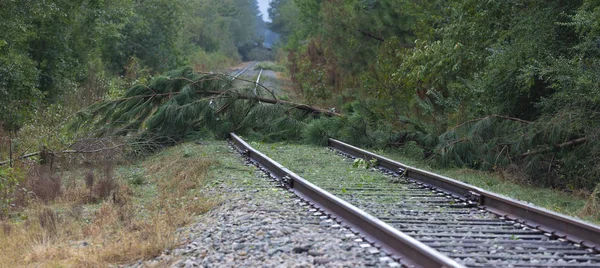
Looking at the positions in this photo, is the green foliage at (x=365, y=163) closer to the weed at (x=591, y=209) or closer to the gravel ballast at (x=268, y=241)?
the gravel ballast at (x=268, y=241)

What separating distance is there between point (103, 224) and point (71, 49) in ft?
63.1

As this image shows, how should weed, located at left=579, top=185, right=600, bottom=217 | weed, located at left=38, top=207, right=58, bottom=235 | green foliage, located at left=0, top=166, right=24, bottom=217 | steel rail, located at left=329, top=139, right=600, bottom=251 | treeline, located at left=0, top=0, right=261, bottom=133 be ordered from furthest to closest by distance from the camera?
treeline, located at left=0, top=0, right=261, bottom=133
green foliage, located at left=0, top=166, right=24, bottom=217
weed, located at left=579, top=185, right=600, bottom=217
weed, located at left=38, top=207, right=58, bottom=235
steel rail, located at left=329, top=139, right=600, bottom=251

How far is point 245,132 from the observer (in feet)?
53.9

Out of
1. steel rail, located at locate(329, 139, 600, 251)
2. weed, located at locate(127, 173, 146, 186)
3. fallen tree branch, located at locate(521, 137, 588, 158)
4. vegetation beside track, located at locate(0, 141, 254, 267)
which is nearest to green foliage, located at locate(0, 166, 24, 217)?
vegetation beside track, located at locate(0, 141, 254, 267)

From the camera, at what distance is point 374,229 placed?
6.16 metres

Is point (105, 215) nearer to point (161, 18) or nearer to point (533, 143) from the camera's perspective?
point (533, 143)

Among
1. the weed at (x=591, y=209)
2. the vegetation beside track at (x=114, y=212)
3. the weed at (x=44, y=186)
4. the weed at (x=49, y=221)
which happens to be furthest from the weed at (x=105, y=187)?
the weed at (x=591, y=209)

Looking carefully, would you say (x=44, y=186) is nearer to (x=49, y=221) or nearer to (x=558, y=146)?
(x=49, y=221)

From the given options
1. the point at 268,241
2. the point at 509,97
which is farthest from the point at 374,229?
the point at 509,97

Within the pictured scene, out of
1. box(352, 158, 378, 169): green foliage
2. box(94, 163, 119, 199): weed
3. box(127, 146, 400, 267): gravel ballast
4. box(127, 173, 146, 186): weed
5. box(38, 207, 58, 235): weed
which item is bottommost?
box(127, 173, 146, 186): weed

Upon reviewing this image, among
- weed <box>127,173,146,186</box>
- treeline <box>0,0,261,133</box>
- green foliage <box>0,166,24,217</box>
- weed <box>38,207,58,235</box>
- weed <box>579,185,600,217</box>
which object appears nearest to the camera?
weed <box>38,207,58,235</box>

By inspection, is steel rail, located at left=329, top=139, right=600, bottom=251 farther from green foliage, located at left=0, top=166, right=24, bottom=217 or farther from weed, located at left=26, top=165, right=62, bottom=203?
green foliage, located at left=0, top=166, right=24, bottom=217

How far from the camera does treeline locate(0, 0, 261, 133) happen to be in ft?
59.9

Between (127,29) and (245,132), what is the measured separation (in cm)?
2667
